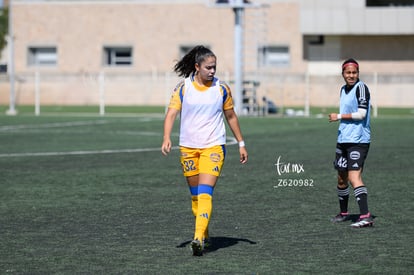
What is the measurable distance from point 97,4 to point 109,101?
219 inches

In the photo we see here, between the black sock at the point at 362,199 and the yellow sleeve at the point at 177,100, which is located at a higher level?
the yellow sleeve at the point at 177,100

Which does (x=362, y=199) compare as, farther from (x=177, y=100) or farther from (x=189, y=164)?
(x=177, y=100)

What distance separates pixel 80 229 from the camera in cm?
1102

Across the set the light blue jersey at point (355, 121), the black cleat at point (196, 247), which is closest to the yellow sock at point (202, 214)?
the black cleat at point (196, 247)

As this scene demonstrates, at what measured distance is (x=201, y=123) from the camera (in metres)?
9.73

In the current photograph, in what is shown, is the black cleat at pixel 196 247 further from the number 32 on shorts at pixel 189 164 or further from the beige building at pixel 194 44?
the beige building at pixel 194 44

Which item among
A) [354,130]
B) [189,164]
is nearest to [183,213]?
[354,130]

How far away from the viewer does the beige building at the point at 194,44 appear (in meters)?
53.4

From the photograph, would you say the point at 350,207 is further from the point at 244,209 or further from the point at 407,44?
the point at 407,44

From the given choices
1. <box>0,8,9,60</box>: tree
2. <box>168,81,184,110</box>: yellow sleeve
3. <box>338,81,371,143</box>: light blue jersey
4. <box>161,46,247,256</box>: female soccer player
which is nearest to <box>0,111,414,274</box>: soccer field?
<box>161,46,247,256</box>: female soccer player

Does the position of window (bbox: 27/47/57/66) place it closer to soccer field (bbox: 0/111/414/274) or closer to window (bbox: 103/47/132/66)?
window (bbox: 103/47/132/66)

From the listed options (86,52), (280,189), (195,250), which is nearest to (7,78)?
(86,52)

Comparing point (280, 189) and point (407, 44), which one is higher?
point (407, 44)

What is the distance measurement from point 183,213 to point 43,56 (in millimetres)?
48015
